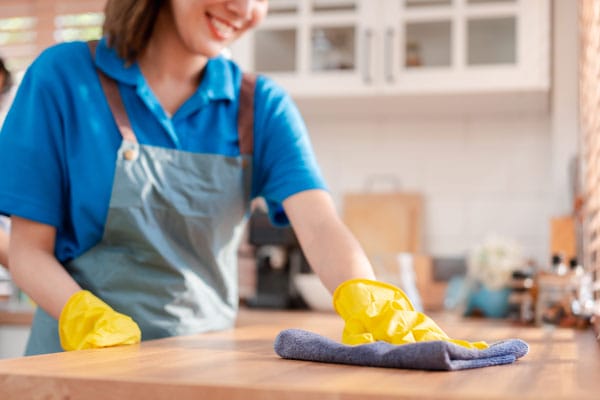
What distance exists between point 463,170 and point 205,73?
69.0 inches

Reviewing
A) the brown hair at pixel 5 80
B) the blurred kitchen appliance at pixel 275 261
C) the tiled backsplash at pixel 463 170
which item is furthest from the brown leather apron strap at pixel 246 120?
the tiled backsplash at pixel 463 170

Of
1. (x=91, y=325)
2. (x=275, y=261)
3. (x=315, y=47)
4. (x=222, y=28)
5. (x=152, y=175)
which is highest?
(x=315, y=47)

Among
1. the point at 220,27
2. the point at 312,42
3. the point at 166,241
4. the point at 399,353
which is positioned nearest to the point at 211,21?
the point at 220,27

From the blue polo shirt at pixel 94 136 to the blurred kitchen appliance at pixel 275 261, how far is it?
4.11 ft

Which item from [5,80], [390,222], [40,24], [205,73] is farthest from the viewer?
[40,24]

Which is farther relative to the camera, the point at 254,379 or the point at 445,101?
the point at 445,101

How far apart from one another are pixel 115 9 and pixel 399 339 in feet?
2.62

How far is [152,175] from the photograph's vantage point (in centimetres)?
126

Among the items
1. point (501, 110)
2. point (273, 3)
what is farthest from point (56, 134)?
point (501, 110)

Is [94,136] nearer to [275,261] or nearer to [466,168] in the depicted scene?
[275,261]

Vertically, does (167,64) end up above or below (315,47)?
below

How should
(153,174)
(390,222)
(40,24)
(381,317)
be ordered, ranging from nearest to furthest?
1. (381,317)
2. (153,174)
3. (390,222)
4. (40,24)

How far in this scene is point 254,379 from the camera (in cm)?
69

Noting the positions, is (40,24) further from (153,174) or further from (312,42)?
(153,174)
